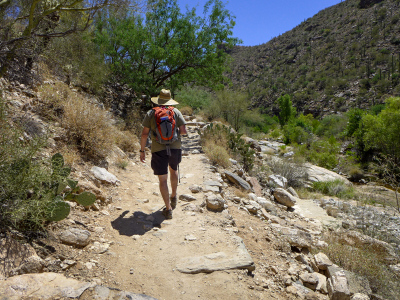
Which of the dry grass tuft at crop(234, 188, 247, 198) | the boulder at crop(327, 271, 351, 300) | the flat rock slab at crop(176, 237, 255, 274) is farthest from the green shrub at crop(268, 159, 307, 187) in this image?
the flat rock slab at crop(176, 237, 255, 274)

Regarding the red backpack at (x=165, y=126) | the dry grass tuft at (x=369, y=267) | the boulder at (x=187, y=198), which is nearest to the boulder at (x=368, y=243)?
the dry grass tuft at (x=369, y=267)

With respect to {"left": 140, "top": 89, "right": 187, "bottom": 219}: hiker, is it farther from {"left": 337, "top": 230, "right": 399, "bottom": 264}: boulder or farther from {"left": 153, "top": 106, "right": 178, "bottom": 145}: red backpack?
{"left": 337, "top": 230, "right": 399, "bottom": 264}: boulder

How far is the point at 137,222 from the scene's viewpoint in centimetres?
421

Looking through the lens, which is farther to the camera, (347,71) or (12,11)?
(347,71)

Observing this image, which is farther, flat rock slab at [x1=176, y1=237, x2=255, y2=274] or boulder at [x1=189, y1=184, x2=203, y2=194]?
boulder at [x1=189, y1=184, x2=203, y2=194]

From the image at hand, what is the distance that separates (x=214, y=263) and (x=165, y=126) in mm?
1938

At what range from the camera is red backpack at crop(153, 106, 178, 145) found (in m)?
4.05

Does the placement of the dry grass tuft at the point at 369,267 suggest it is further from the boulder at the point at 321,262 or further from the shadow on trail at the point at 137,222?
the shadow on trail at the point at 137,222

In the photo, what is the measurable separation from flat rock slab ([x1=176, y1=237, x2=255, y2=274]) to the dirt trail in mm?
66

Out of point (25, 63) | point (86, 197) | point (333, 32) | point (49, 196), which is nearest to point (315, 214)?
point (86, 197)

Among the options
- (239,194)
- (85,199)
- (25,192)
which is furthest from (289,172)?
(25,192)

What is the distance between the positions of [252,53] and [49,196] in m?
70.5

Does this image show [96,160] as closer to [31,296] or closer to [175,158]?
[175,158]

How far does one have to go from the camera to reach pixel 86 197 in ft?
12.2
